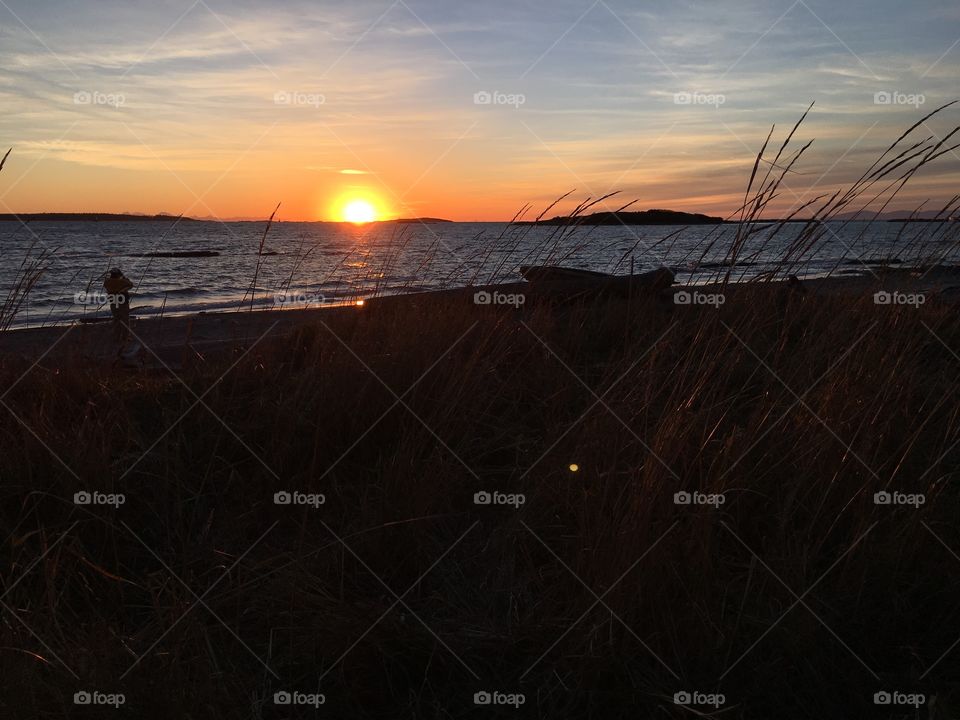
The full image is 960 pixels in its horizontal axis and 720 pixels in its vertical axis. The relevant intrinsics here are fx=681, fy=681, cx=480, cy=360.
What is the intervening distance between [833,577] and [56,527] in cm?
249

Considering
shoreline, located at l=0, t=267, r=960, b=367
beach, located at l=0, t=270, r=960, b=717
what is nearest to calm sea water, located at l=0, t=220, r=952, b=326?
shoreline, located at l=0, t=267, r=960, b=367

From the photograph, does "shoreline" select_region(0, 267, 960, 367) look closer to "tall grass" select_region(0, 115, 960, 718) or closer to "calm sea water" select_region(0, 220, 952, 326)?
"calm sea water" select_region(0, 220, 952, 326)

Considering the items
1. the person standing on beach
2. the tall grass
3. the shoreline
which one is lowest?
the tall grass

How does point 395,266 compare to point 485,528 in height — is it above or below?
above

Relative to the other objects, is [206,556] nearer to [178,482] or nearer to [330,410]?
[178,482]

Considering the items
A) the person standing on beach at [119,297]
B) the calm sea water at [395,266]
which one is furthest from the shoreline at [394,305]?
the person standing on beach at [119,297]

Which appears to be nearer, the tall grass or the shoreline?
the tall grass

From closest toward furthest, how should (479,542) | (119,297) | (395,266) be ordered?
1. (479,542)
2. (395,266)
3. (119,297)

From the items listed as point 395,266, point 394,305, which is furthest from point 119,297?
point 394,305

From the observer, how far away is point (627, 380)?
3.00 m

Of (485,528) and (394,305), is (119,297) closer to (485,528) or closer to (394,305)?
(394,305)

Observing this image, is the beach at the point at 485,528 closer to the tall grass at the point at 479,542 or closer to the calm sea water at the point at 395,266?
the tall grass at the point at 479,542

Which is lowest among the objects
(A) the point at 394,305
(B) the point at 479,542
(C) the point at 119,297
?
(B) the point at 479,542

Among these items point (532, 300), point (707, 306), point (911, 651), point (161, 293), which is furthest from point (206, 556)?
point (161, 293)
